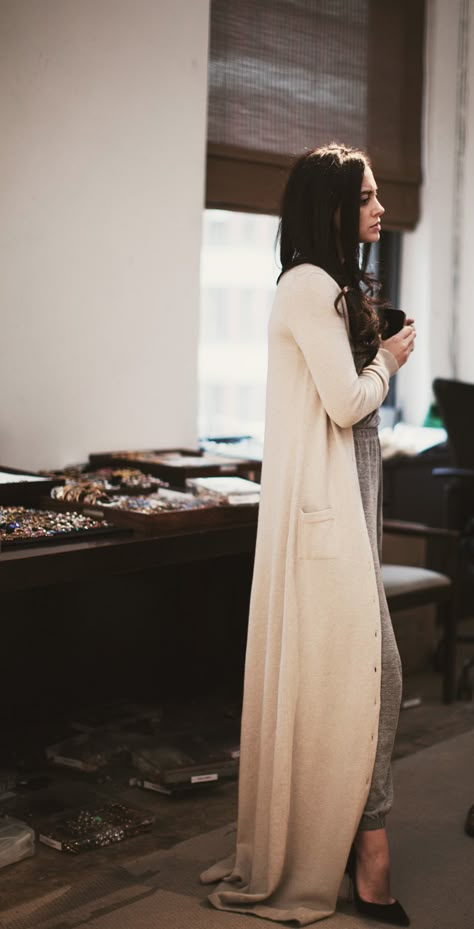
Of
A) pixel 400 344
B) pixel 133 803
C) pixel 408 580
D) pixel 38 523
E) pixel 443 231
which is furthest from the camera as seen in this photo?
pixel 443 231

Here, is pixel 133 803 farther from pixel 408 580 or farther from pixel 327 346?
pixel 327 346

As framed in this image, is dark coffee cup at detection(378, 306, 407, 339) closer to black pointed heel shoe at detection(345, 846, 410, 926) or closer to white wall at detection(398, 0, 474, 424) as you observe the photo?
black pointed heel shoe at detection(345, 846, 410, 926)

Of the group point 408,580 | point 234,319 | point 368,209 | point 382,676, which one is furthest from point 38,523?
point 234,319

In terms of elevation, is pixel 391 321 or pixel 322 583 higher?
pixel 391 321

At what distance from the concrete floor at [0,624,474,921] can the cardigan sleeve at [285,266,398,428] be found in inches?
47.2

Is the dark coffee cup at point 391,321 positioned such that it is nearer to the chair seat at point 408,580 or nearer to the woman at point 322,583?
the woman at point 322,583

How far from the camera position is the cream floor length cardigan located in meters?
2.05

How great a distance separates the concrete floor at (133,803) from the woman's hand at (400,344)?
1.29 m

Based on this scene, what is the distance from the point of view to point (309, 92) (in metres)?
4.41

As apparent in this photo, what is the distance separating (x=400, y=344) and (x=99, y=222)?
1577 mm

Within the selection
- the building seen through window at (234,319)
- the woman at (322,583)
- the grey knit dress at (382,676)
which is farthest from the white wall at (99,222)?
the grey knit dress at (382,676)

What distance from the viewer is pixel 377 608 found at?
2078mm

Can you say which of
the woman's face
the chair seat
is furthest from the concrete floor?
the woman's face

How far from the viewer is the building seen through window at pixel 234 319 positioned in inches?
171
